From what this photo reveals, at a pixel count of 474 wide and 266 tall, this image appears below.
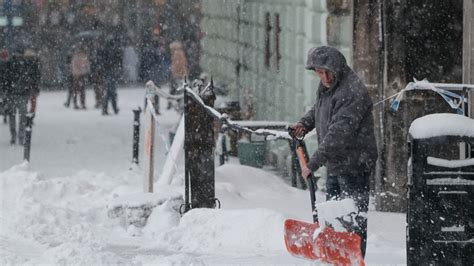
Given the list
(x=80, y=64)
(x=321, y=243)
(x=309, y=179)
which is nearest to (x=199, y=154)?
(x=309, y=179)

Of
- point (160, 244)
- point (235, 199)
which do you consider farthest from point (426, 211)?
point (235, 199)

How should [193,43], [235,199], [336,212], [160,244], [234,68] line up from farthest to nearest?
[193,43], [234,68], [235,199], [160,244], [336,212]

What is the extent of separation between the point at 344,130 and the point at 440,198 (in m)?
1.18

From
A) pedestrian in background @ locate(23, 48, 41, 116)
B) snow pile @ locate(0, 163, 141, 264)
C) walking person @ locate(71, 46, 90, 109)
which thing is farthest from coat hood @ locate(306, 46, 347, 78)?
walking person @ locate(71, 46, 90, 109)

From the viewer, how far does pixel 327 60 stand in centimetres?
802

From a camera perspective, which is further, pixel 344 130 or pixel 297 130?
pixel 297 130

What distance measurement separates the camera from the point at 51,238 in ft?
32.8

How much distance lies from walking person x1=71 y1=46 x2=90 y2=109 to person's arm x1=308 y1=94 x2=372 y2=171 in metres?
20.7

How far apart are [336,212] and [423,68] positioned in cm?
481

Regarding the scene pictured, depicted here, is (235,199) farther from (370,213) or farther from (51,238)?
(51,238)

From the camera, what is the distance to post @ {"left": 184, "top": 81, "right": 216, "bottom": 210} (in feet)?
34.3

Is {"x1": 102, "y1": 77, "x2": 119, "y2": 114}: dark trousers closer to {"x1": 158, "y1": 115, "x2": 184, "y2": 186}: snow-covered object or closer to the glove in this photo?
{"x1": 158, "y1": 115, "x2": 184, "y2": 186}: snow-covered object

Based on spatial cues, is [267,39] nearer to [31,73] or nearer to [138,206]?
[31,73]

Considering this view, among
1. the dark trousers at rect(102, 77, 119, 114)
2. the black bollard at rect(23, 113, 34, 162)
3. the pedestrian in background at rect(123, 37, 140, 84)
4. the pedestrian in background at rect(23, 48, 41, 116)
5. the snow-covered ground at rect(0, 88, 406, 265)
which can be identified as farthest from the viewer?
the pedestrian in background at rect(123, 37, 140, 84)
